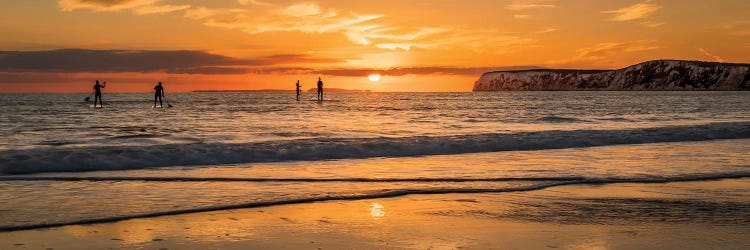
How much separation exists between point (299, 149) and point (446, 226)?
9306mm

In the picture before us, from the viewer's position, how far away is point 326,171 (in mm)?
11766

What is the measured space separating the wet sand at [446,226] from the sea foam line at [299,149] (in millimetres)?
6533

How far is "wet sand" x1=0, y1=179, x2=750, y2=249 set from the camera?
5.65 meters

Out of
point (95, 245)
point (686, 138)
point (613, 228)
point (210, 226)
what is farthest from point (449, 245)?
point (686, 138)

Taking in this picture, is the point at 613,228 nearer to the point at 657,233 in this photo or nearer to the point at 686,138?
the point at 657,233

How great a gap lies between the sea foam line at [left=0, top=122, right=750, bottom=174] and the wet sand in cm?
653

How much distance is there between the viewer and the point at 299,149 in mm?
15391

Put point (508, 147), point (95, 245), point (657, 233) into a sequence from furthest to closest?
1. point (508, 147)
2. point (657, 233)
3. point (95, 245)

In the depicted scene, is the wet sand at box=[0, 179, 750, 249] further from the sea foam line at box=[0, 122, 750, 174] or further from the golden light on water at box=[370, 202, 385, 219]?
the sea foam line at box=[0, 122, 750, 174]

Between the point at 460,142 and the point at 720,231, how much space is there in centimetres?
1172

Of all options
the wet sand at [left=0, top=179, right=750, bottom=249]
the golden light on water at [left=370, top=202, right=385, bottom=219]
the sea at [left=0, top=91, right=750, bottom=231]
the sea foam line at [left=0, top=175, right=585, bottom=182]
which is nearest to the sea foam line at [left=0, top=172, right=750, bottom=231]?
the sea at [left=0, top=91, right=750, bottom=231]

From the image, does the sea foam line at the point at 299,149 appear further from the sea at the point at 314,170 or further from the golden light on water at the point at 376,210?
the golden light on water at the point at 376,210

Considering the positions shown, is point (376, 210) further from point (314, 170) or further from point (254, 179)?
point (314, 170)

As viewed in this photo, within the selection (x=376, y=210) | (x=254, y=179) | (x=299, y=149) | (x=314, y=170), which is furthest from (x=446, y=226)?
(x=299, y=149)
